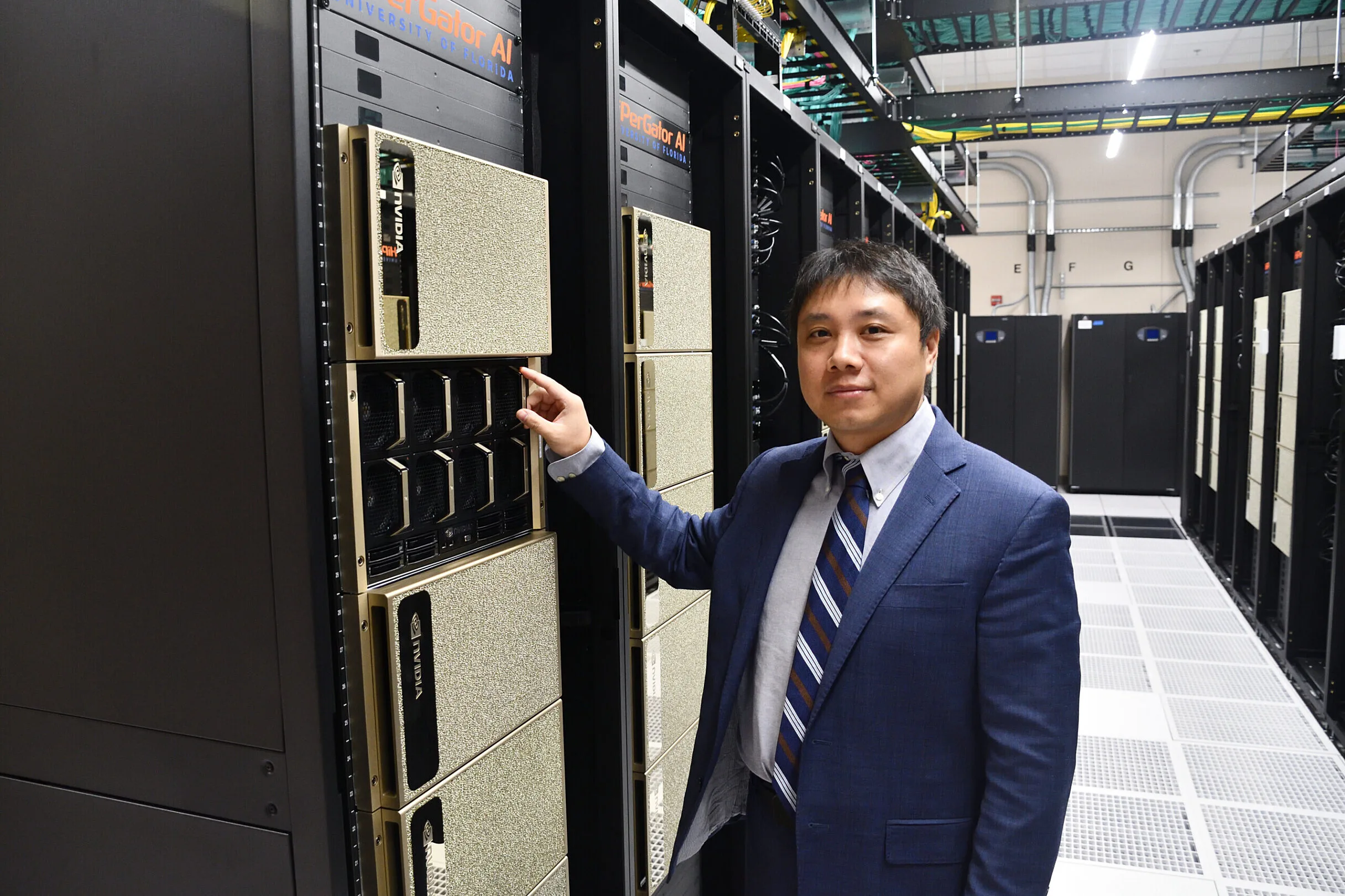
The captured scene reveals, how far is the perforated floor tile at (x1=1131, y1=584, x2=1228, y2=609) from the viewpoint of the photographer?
20.4 ft

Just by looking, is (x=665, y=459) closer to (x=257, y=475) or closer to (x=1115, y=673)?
(x=257, y=475)

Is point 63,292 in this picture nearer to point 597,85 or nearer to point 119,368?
point 119,368

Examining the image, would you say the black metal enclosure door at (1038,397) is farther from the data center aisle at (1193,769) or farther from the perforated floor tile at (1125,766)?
the perforated floor tile at (1125,766)

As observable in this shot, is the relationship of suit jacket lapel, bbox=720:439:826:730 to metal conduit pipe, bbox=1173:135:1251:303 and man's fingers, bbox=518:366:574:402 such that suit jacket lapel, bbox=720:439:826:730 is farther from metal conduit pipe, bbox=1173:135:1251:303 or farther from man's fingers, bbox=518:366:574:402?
metal conduit pipe, bbox=1173:135:1251:303

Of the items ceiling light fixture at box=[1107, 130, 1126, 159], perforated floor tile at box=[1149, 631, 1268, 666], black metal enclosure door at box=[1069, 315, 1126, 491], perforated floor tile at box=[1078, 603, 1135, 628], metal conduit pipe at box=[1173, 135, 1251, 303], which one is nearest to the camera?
perforated floor tile at box=[1149, 631, 1268, 666]

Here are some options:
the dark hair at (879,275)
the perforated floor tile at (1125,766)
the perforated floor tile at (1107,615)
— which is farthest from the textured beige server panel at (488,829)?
the perforated floor tile at (1107,615)

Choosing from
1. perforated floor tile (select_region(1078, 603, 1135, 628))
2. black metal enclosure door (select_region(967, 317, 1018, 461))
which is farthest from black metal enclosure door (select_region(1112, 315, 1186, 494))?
perforated floor tile (select_region(1078, 603, 1135, 628))

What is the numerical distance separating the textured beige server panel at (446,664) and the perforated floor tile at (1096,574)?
596 cm

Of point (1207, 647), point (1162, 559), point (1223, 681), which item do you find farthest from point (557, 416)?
point (1162, 559)

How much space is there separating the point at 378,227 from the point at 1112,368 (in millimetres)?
10810

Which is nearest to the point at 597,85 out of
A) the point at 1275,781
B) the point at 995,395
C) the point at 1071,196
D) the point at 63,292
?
the point at 63,292

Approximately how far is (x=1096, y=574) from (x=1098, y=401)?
4262 millimetres

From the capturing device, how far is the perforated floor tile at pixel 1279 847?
10.0 feet

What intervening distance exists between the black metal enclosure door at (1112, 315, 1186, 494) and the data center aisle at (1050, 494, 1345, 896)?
4571 millimetres
